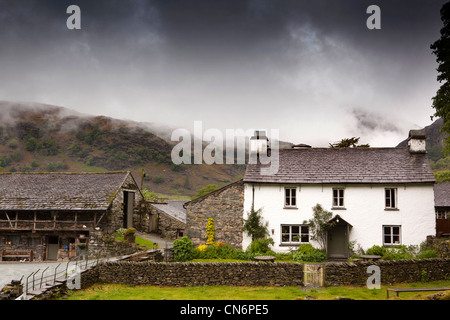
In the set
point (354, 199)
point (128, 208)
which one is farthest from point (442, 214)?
point (128, 208)

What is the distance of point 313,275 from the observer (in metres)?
18.0

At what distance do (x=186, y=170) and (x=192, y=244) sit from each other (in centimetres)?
15393

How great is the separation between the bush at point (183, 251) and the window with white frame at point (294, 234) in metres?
7.35

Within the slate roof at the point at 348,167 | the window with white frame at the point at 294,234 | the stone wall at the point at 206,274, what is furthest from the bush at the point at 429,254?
the stone wall at the point at 206,274

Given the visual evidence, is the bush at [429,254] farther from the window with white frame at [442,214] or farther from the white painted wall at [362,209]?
the window with white frame at [442,214]

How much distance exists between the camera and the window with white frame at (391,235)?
26344 mm

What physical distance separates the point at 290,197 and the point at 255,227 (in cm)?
377

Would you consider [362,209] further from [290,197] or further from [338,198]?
[290,197]

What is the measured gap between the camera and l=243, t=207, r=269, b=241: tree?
27156 mm

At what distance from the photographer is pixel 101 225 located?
101 ft

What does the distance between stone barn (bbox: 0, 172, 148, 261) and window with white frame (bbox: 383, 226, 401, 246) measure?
23020 millimetres

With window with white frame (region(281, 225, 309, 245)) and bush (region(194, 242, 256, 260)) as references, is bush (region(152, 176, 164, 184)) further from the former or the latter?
window with white frame (region(281, 225, 309, 245))

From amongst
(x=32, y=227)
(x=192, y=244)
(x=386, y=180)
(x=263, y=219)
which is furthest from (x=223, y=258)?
(x=32, y=227)

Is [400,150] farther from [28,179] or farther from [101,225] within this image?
[28,179]
